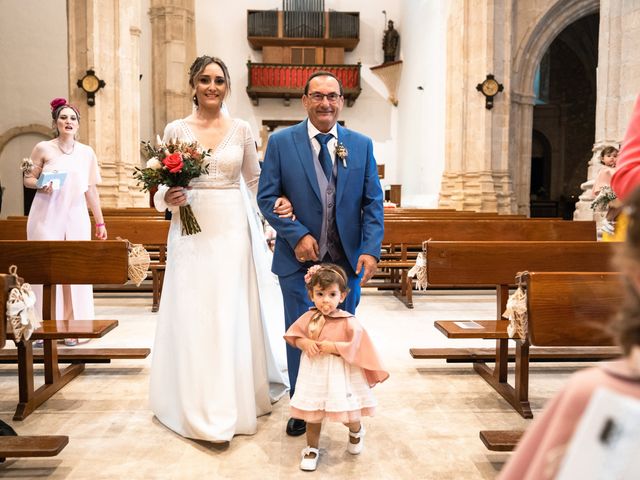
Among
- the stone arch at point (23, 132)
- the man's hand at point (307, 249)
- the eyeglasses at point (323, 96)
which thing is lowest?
the man's hand at point (307, 249)

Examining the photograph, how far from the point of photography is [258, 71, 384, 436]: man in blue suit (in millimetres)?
2879

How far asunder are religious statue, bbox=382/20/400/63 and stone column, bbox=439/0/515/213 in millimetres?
6816

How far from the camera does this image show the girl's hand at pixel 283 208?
9.21 ft

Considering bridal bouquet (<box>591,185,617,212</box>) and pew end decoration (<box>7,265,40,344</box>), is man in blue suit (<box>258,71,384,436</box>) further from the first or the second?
bridal bouquet (<box>591,185,617,212</box>)

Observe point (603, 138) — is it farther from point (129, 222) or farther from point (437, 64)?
point (437, 64)

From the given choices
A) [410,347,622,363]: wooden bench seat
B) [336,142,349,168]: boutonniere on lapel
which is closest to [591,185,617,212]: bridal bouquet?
[410,347,622,363]: wooden bench seat

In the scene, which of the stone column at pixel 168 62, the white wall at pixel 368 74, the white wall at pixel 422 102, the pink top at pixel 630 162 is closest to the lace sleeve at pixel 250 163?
the pink top at pixel 630 162

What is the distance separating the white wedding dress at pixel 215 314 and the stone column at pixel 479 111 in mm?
9673

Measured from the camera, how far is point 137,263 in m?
3.85

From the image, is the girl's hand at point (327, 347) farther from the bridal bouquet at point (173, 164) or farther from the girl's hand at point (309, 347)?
the bridal bouquet at point (173, 164)

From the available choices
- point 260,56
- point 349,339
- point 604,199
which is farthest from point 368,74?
point 349,339

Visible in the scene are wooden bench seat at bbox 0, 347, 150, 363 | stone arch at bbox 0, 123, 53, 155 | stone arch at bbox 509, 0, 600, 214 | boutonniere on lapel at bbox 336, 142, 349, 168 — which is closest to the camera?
boutonniere on lapel at bbox 336, 142, 349, 168

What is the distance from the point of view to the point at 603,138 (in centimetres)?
763

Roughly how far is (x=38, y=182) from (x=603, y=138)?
662 cm
